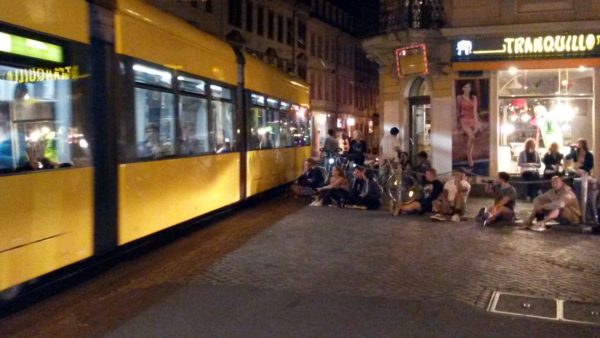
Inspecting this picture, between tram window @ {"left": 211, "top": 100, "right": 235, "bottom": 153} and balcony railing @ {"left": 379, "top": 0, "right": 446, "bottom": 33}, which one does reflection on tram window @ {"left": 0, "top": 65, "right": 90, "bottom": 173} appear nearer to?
tram window @ {"left": 211, "top": 100, "right": 235, "bottom": 153}

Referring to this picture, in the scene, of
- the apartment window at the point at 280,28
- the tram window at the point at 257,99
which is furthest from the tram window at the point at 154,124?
the apartment window at the point at 280,28

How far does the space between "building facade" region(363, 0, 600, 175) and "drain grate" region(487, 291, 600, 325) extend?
10584 mm

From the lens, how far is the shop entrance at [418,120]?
20078mm

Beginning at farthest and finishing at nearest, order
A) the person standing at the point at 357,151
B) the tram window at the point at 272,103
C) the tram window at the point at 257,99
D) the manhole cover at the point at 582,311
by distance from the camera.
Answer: the person standing at the point at 357,151 → the tram window at the point at 272,103 → the tram window at the point at 257,99 → the manhole cover at the point at 582,311

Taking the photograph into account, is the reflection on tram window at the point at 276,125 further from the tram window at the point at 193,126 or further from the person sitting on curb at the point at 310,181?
the tram window at the point at 193,126

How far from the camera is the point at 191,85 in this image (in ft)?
35.8

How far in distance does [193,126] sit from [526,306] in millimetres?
5999

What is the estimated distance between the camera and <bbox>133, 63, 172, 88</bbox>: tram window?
8969 mm

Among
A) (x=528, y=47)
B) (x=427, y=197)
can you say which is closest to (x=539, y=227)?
(x=427, y=197)

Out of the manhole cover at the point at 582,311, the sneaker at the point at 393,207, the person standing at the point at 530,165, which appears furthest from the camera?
the person standing at the point at 530,165

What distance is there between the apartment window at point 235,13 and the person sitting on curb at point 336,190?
2809 cm

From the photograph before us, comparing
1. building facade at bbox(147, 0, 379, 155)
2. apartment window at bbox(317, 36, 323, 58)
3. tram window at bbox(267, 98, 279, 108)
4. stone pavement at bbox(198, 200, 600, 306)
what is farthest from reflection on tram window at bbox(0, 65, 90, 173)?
apartment window at bbox(317, 36, 323, 58)

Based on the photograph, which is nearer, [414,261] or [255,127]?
[414,261]

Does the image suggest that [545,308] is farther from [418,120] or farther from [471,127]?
[418,120]
